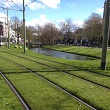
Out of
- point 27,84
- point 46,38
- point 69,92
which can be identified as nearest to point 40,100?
point 69,92

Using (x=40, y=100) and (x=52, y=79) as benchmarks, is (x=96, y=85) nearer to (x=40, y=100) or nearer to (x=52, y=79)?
(x=52, y=79)

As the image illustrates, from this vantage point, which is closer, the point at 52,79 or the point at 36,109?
the point at 36,109

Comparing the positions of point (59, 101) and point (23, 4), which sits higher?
point (23, 4)

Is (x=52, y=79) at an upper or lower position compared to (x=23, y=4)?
lower

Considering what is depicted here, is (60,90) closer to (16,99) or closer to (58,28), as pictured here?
(16,99)

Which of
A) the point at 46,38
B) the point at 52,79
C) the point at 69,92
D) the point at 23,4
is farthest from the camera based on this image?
the point at 46,38

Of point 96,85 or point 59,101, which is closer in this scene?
point 59,101

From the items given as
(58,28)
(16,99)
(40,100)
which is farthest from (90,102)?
(58,28)

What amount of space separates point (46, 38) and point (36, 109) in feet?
286

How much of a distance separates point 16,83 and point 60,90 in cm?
217

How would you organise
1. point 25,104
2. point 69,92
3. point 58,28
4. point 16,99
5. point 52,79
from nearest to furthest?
1. point 25,104
2. point 16,99
3. point 69,92
4. point 52,79
5. point 58,28

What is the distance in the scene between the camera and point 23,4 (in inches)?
1210

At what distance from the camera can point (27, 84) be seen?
9789 millimetres

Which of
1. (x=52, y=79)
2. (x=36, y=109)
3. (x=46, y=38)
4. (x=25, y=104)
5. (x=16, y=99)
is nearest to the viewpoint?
(x=36, y=109)
